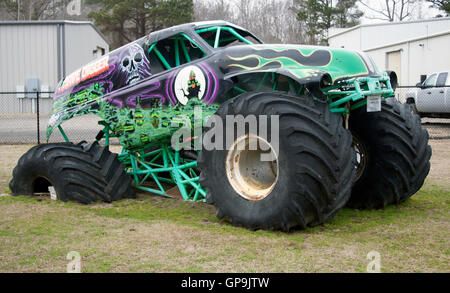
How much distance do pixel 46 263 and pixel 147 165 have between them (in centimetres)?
321

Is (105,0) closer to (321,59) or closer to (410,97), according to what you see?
(410,97)

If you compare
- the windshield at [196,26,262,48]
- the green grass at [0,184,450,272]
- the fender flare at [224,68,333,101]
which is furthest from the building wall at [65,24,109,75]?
the fender flare at [224,68,333,101]

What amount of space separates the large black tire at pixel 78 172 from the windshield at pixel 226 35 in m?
1.99

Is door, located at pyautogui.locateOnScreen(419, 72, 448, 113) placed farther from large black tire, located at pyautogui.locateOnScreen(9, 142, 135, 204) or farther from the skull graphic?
large black tire, located at pyautogui.locateOnScreen(9, 142, 135, 204)

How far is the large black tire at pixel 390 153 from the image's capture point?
5.83 metres

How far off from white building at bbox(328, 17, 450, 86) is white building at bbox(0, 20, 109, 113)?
18479 mm

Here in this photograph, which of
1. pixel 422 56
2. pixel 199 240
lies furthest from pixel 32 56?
pixel 199 240

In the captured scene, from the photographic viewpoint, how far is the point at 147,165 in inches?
284

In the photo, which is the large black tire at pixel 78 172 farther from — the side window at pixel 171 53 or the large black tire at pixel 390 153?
the large black tire at pixel 390 153

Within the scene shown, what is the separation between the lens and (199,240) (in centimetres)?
474

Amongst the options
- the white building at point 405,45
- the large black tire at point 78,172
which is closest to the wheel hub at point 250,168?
the large black tire at point 78,172

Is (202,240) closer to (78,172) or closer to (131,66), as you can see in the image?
(78,172)

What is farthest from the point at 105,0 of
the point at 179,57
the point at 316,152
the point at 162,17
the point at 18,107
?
the point at 316,152

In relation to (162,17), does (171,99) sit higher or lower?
lower
